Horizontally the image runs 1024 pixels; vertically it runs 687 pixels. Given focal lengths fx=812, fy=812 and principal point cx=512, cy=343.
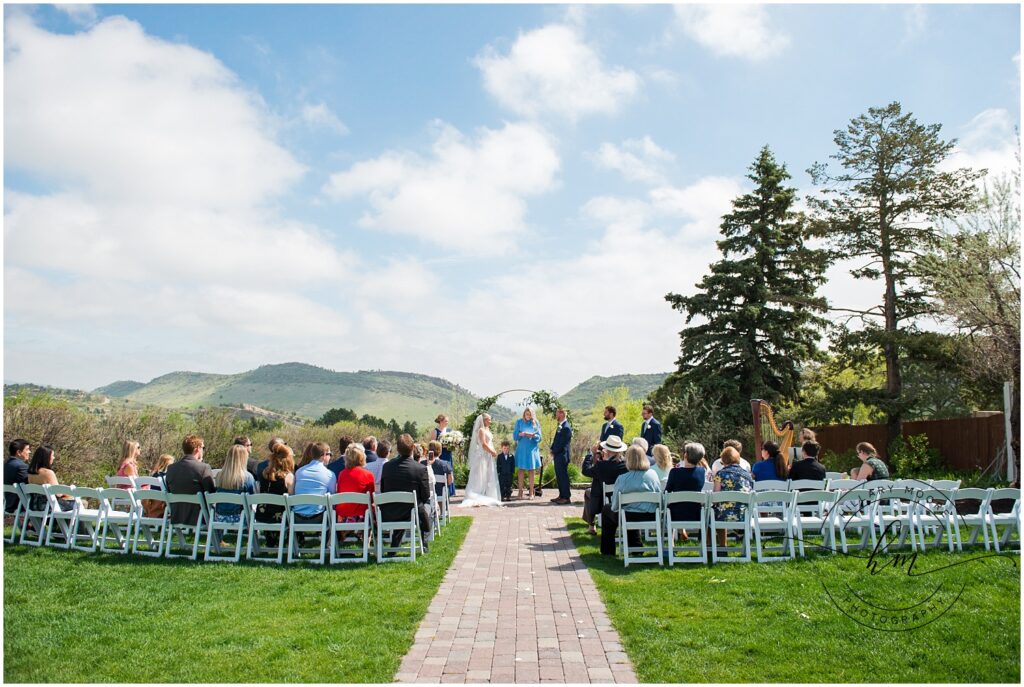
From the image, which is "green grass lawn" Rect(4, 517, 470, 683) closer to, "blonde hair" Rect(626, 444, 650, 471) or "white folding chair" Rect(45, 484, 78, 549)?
"white folding chair" Rect(45, 484, 78, 549)

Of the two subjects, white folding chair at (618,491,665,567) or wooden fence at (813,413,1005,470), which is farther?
wooden fence at (813,413,1005,470)

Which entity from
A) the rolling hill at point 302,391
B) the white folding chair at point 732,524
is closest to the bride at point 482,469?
the white folding chair at point 732,524

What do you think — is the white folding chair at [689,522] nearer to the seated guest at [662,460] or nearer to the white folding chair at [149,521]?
the seated guest at [662,460]

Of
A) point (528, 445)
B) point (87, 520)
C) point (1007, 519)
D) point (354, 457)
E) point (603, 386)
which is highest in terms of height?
point (603, 386)

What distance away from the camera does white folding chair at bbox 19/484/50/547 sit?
9844 millimetres

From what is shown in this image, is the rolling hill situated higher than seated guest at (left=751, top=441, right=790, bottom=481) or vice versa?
the rolling hill

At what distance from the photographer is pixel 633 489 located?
9305 millimetres

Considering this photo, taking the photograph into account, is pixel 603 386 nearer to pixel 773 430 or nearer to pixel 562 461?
pixel 773 430

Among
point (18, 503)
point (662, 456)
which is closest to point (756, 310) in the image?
point (662, 456)

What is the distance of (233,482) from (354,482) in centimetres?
140

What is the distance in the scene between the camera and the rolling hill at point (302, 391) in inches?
6112

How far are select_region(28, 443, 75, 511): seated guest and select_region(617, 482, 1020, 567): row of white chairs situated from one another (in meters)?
7.09

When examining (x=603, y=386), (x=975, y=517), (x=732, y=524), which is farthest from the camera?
(x=603, y=386)

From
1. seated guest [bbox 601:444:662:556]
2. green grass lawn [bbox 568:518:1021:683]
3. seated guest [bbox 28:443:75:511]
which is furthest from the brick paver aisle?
seated guest [bbox 28:443:75:511]
